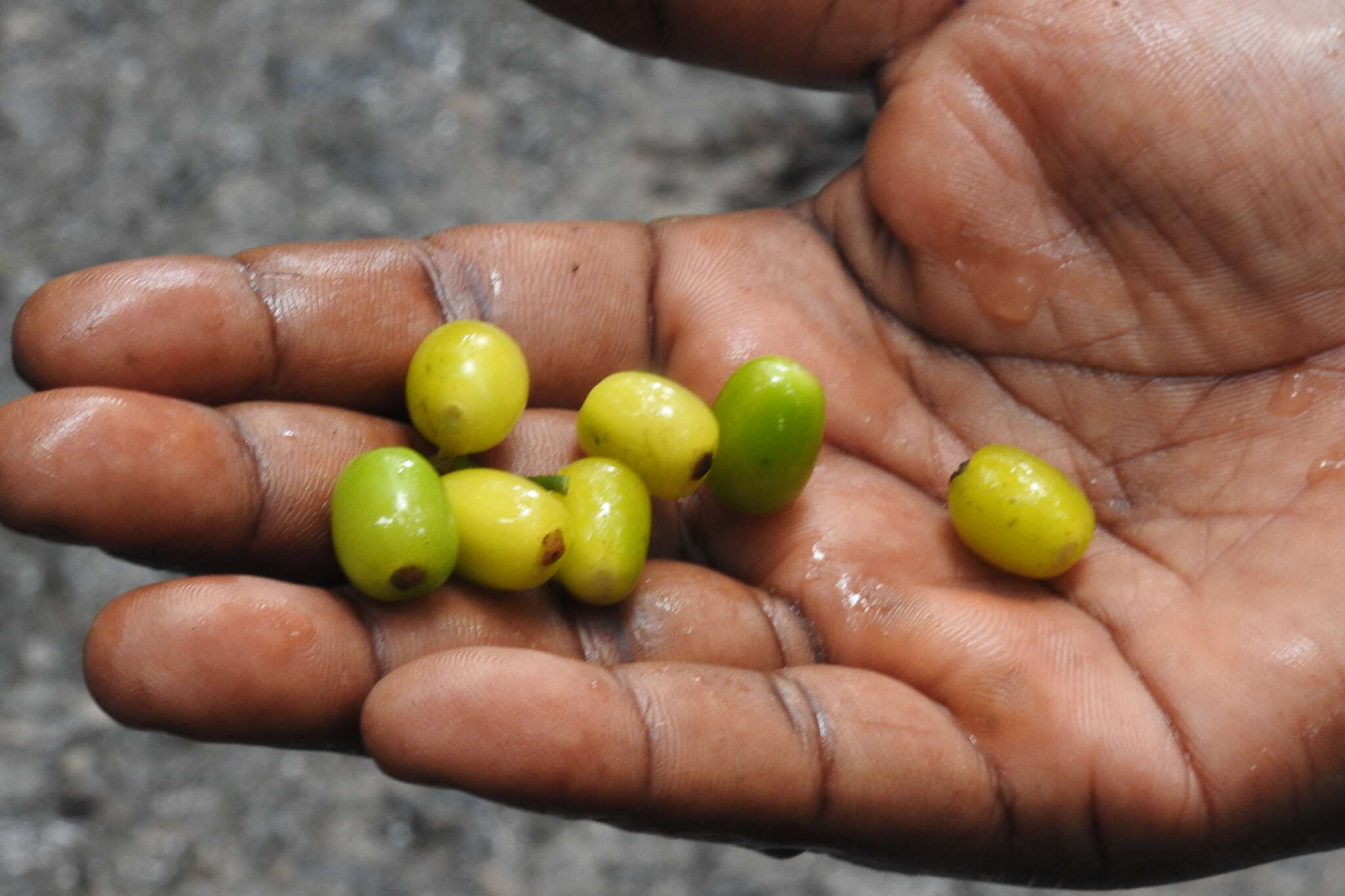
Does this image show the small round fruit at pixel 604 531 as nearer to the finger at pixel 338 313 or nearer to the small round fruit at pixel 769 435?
the small round fruit at pixel 769 435

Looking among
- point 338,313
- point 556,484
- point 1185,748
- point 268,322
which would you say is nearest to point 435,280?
point 338,313

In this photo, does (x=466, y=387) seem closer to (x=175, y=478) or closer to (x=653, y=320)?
(x=175, y=478)

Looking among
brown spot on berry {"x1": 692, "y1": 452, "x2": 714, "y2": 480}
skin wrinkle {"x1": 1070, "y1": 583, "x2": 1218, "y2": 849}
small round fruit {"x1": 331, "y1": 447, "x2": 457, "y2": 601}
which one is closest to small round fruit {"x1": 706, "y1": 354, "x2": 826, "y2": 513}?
brown spot on berry {"x1": 692, "y1": 452, "x2": 714, "y2": 480}

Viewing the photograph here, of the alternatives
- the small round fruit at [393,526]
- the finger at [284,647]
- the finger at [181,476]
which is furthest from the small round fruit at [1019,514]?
the finger at [181,476]

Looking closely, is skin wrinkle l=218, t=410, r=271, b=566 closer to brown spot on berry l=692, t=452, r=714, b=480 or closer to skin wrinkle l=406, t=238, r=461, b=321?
skin wrinkle l=406, t=238, r=461, b=321

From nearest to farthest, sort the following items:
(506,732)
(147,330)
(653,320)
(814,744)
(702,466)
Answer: (506,732)
(814,744)
(147,330)
(702,466)
(653,320)

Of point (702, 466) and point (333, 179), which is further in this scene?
point (333, 179)
